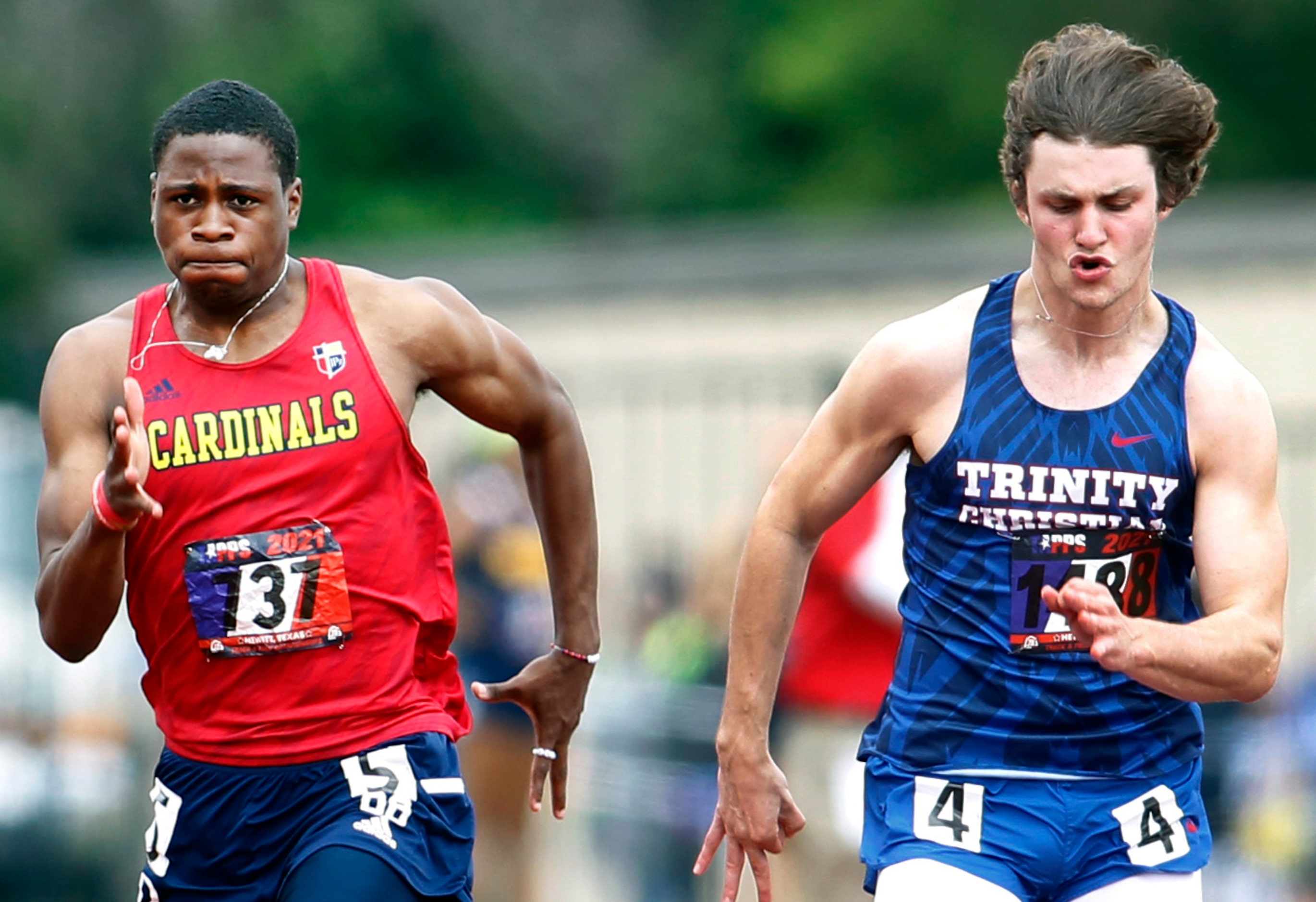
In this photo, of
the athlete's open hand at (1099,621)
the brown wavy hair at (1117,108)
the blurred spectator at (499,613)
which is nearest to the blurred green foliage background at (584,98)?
the blurred spectator at (499,613)

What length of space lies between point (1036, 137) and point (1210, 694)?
1.32 metres

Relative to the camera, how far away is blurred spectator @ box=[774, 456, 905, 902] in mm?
8859

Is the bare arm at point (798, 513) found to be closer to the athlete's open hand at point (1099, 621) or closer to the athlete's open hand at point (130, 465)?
the athlete's open hand at point (1099, 621)

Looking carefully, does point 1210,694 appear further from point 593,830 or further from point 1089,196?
point 593,830

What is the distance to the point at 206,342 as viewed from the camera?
516 cm

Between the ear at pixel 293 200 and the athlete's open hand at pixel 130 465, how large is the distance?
753 millimetres

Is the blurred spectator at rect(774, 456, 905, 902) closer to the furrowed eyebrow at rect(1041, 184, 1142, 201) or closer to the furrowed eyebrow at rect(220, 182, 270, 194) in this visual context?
the furrowed eyebrow at rect(1041, 184, 1142, 201)

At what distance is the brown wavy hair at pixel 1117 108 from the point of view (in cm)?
476

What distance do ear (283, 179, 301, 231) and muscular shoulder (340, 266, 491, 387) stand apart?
193mm

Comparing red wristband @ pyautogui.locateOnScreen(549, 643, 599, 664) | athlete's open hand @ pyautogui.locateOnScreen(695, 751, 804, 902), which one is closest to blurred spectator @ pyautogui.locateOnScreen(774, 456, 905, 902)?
red wristband @ pyautogui.locateOnScreen(549, 643, 599, 664)

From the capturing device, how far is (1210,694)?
180 inches

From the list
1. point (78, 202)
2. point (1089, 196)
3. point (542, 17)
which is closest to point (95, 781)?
point (1089, 196)

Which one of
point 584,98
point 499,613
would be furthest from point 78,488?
point 584,98

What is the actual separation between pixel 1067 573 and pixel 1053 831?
0.60 meters
